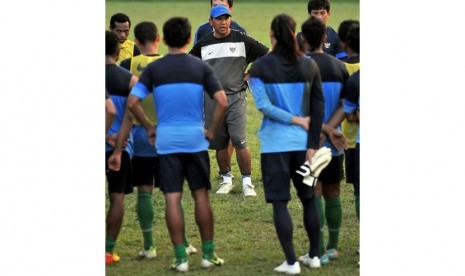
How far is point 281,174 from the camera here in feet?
24.1

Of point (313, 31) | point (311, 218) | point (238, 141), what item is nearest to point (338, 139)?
point (311, 218)

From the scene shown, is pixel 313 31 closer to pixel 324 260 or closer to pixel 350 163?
pixel 350 163

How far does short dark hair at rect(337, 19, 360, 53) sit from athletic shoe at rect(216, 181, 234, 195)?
9.29 feet

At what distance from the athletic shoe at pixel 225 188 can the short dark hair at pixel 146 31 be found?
2837 mm

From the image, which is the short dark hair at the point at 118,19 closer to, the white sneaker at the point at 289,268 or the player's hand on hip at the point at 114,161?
the player's hand on hip at the point at 114,161

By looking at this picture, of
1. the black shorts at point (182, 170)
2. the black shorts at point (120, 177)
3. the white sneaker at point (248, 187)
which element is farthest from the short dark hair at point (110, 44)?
the white sneaker at point (248, 187)

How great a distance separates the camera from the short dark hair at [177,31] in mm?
7355

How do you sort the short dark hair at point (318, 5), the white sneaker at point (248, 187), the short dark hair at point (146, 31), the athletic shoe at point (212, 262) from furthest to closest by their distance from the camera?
the white sneaker at point (248, 187) → the short dark hair at point (318, 5) → the short dark hair at point (146, 31) → the athletic shoe at point (212, 262)

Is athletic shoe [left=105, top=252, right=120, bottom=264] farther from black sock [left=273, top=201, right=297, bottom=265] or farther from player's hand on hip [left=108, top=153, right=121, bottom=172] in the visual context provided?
black sock [left=273, top=201, right=297, bottom=265]

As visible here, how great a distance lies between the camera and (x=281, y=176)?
7348 mm
